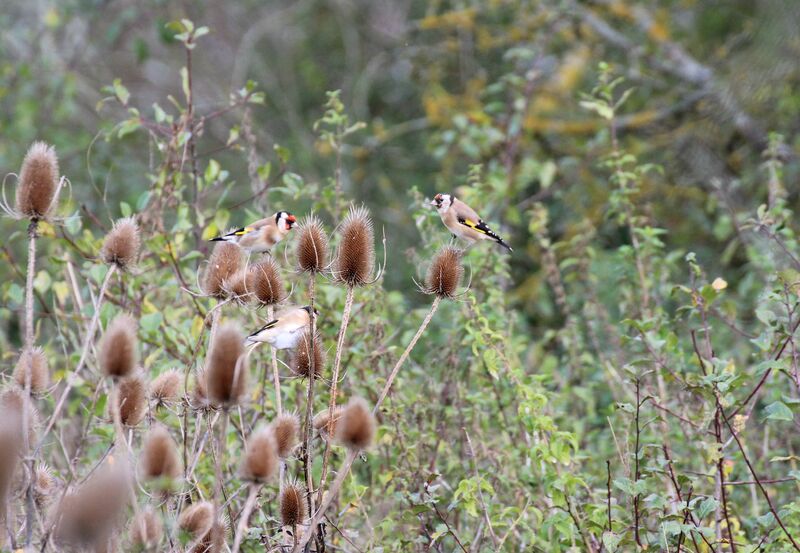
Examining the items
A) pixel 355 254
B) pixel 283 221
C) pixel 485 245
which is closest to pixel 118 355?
pixel 355 254

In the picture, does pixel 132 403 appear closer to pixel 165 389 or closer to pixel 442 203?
pixel 165 389

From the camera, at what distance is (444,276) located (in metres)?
3.35

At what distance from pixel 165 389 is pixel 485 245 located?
8.58 ft

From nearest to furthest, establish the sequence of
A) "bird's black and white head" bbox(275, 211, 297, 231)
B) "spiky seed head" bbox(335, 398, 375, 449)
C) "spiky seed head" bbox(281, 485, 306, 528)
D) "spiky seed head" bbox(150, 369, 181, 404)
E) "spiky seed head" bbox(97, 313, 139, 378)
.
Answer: "spiky seed head" bbox(97, 313, 139, 378)
"spiky seed head" bbox(335, 398, 375, 449)
"spiky seed head" bbox(281, 485, 306, 528)
"spiky seed head" bbox(150, 369, 181, 404)
"bird's black and white head" bbox(275, 211, 297, 231)

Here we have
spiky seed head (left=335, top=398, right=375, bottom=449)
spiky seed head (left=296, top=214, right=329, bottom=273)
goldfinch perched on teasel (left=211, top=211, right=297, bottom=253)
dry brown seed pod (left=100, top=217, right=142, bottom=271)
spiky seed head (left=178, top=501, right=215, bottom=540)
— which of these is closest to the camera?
spiky seed head (left=335, top=398, right=375, bottom=449)

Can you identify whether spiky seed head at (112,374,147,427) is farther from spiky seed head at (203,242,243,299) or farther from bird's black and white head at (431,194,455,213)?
bird's black and white head at (431,194,455,213)

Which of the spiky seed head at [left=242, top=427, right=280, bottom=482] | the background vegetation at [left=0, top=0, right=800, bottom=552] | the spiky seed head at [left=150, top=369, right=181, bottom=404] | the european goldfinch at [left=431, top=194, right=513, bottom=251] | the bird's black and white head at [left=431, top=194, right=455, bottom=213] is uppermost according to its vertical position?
the spiky seed head at [left=242, top=427, right=280, bottom=482]

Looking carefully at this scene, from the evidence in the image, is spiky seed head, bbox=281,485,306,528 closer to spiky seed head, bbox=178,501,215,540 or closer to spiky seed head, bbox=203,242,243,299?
spiky seed head, bbox=178,501,215,540

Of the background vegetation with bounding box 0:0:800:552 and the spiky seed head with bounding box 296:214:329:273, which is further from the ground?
the spiky seed head with bounding box 296:214:329:273

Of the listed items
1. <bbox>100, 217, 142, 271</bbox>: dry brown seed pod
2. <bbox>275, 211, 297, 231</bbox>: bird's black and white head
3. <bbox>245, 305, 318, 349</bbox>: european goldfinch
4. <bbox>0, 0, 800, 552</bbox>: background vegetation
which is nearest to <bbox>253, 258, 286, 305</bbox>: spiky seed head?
<bbox>245, 305, 318, 349</bbox>: european goldfinch

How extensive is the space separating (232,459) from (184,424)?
128 cm

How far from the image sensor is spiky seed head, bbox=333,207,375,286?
10.6 ft

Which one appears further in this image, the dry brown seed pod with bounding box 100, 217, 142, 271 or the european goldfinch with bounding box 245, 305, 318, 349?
the european goldfinch with bounding box 245, 305, 318, 349

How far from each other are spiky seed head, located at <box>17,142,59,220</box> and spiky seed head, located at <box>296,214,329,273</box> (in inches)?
27.7
